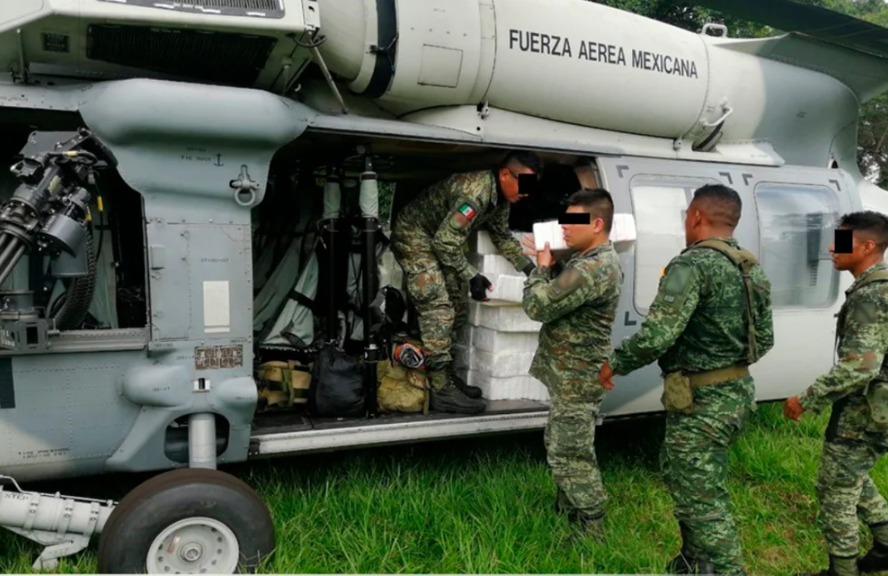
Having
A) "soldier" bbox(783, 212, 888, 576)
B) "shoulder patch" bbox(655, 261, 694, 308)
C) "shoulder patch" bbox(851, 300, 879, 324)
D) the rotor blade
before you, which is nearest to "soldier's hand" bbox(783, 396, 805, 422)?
"soldier" bbox(783, 212, 888, 576)

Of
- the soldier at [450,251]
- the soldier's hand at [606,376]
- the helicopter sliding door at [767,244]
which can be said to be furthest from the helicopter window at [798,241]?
the soldier's hand at [606,376]

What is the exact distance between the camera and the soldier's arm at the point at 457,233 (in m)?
4.27

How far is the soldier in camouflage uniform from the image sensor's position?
3.12 m

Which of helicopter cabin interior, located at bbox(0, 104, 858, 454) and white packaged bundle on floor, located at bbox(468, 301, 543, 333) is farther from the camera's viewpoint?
white packaged bundle on floor, located at bbox(468, 301, 543, 333)

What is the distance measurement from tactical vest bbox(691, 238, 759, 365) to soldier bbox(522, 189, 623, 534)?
556mm

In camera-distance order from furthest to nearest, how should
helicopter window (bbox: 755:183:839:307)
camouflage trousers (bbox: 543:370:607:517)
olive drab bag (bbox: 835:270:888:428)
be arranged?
helicopter window (bbox: 755:183:839:307) → camouflage trousers (bbox: 543:370:607:517) → olive drab bag (bbox: 835:270:888:428)

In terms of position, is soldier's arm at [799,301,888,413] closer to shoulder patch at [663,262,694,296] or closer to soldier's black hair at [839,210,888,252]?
A: soldier's black hair at [839,210,888,252]

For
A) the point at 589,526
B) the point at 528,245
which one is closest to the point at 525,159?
the point at 528,245

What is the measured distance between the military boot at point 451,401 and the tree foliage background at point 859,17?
30.1ft

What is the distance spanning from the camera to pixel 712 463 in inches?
126

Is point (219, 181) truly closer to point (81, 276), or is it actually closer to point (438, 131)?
point (81, 276)

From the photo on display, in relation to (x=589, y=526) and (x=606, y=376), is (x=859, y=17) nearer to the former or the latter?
(x=606, y=376)

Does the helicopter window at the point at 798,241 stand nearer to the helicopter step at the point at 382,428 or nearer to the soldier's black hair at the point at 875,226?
the soldier's black hair at the point at 875,226

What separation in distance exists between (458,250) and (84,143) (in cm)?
208
